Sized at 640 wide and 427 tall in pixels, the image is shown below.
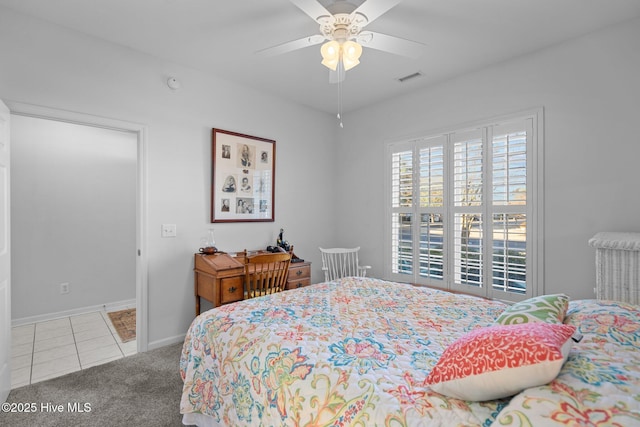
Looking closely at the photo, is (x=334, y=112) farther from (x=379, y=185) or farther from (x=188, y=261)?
(x=188, y=261)

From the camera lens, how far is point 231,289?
2.88m

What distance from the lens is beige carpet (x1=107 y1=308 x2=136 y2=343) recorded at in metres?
3.30

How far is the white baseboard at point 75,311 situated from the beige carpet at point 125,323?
155mm

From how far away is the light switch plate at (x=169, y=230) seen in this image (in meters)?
2.98

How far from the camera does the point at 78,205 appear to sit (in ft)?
13.1

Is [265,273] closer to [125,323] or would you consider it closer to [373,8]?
[125,323]

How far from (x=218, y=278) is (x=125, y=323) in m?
1.77

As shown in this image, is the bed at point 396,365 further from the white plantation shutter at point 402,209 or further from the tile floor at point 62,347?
the white plantation shutter at point 402,209

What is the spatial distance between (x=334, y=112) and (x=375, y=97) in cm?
76

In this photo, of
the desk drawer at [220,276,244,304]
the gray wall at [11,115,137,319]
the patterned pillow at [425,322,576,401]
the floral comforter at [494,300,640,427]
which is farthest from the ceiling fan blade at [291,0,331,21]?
the gray wall at [11,115,137,319]

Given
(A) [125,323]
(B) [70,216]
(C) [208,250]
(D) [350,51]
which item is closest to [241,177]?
(C) [208,250]

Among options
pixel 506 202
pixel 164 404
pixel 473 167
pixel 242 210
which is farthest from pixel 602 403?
pixel 242 210

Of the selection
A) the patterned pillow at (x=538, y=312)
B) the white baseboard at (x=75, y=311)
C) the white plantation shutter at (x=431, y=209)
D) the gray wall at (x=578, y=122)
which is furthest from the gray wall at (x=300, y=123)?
the white baseboard at (x=75, y=311)

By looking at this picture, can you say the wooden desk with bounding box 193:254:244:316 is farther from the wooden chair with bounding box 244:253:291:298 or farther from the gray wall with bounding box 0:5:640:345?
the gray wall with bounding box 0:5:640:345
